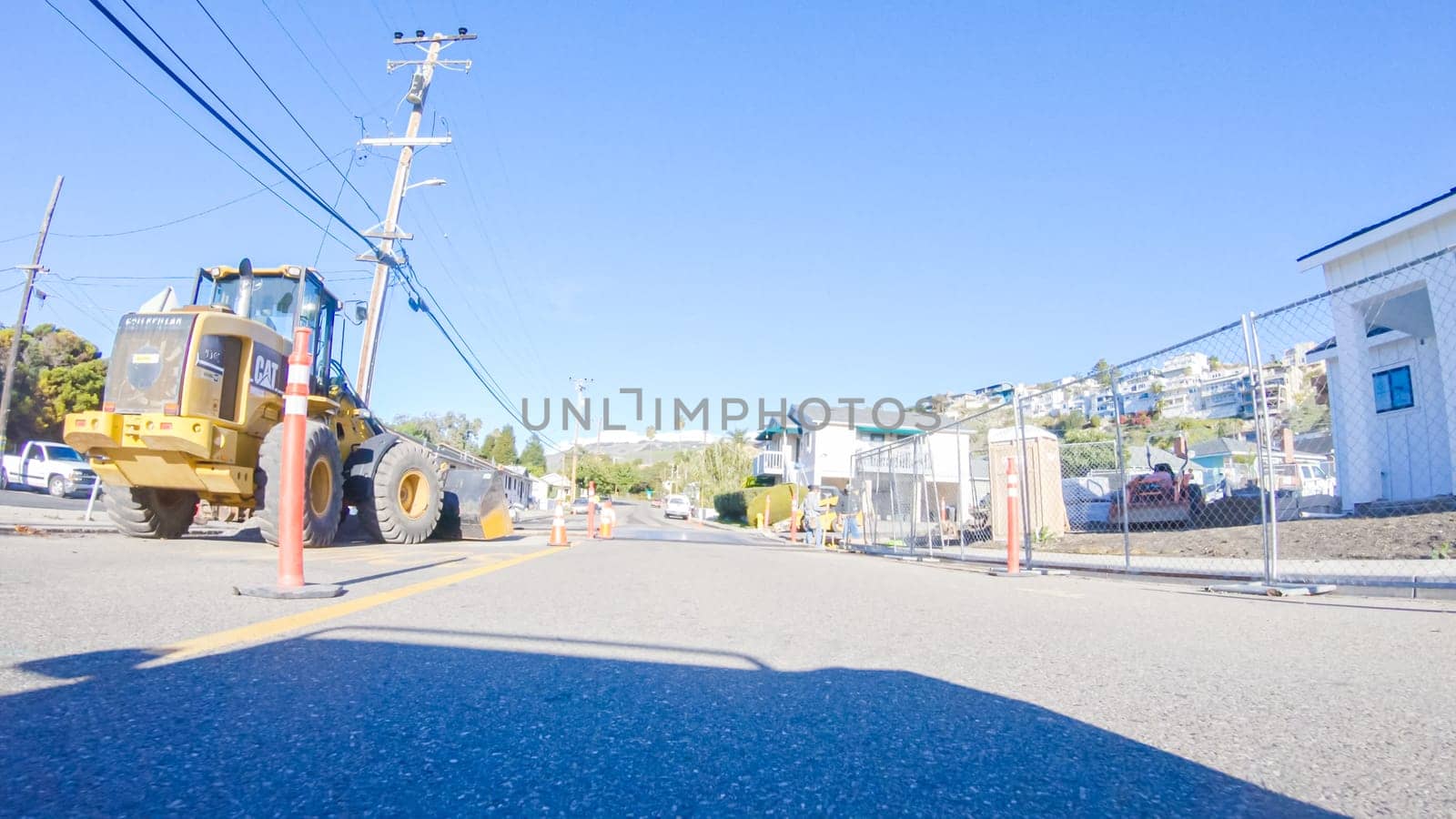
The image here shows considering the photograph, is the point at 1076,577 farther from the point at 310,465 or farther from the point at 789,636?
the point at 310,465

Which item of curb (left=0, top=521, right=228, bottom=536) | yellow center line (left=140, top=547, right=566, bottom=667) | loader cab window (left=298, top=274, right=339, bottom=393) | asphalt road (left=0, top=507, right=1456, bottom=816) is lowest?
asphalt road (left=0, top=507, right=1456, bottom=816)

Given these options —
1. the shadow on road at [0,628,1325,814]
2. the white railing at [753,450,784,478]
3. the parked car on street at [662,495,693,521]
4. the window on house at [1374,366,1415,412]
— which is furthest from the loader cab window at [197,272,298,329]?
the white railing at [753,450,784,478]

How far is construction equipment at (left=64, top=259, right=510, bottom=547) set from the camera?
26.8 ft

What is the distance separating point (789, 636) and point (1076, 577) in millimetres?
6293

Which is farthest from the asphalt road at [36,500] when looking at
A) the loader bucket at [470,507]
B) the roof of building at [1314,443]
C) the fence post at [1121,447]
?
the roof of building at [1314,443]

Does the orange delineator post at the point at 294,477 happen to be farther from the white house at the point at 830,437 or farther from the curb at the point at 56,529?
the white house at the point at 830,437

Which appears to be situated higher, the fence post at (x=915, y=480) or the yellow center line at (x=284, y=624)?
the fence post at (x=915, y=480)

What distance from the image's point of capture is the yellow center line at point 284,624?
9.96 ft

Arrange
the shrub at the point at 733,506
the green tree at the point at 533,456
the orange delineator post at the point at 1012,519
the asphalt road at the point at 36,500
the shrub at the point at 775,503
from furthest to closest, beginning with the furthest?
1. the green tree at the point at 533,456
2. the shrub at the point at 733,506
3. the shrub at the point at 775,503
4. the asphalt road at the point at 36,500
5. the orange delineator post at the point at 1012,519

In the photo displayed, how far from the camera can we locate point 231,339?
8906mm

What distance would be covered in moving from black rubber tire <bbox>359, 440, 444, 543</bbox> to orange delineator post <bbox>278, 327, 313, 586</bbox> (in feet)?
19.7

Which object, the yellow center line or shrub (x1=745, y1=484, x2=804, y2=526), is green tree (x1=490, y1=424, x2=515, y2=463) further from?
the yellow center line

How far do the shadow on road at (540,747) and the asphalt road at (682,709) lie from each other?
1cm

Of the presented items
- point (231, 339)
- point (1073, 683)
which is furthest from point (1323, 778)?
point (231, 339)
